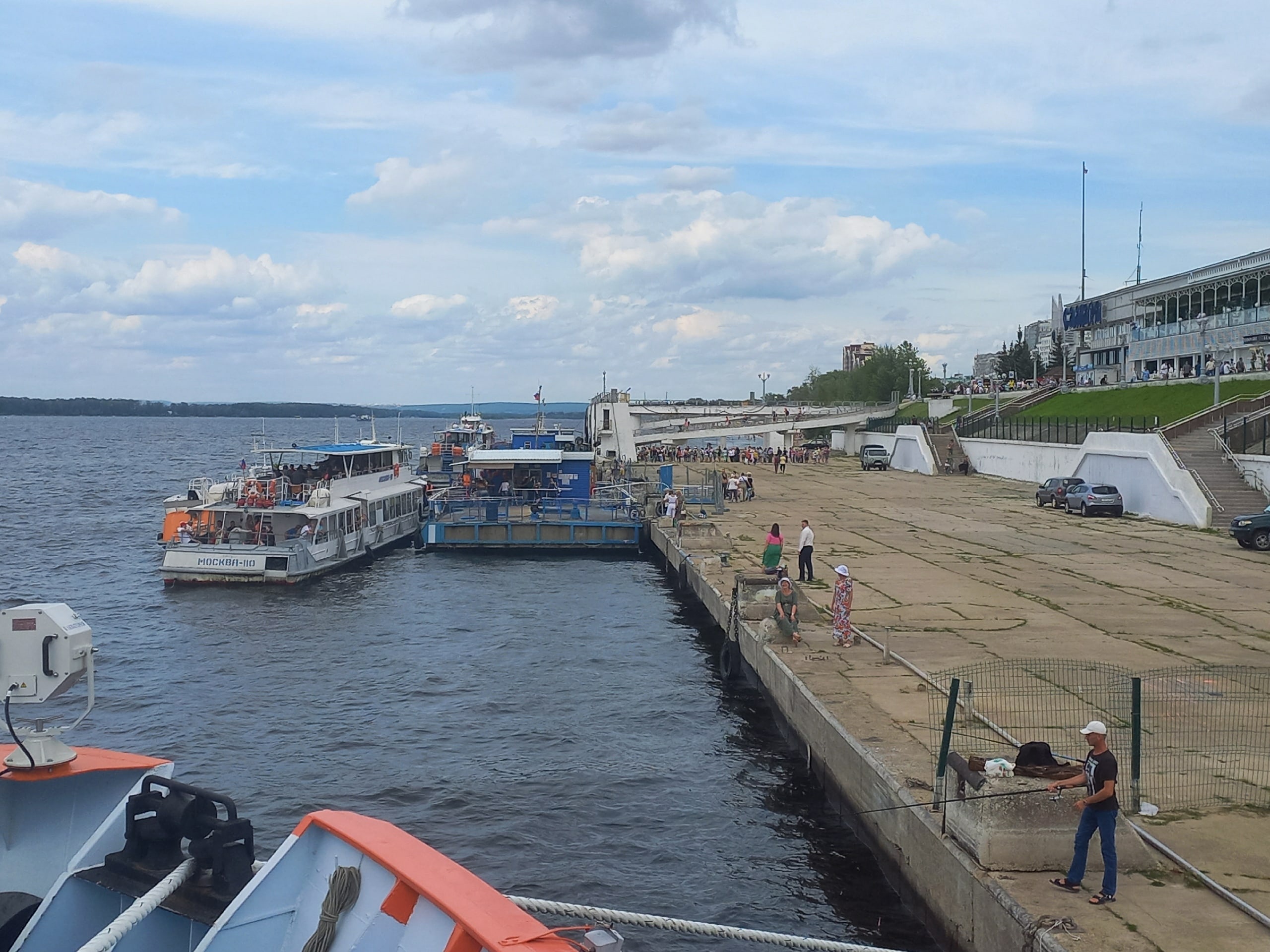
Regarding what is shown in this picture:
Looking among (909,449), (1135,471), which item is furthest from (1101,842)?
(909,449)

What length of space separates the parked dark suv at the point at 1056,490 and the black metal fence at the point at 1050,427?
306cm

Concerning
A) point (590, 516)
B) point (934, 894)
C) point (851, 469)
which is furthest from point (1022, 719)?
point (851, 469)

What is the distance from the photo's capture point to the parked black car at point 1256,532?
32250 mm

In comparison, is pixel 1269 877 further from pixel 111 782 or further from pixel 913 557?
pixel 913 557

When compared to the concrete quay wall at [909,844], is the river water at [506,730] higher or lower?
lower

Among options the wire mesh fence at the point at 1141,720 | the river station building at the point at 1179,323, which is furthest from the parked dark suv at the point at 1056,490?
the wire mesh fence at the point at 1141,720

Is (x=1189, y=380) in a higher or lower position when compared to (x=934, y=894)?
higher

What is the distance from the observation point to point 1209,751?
1279 centimetres

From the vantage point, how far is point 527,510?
141ft

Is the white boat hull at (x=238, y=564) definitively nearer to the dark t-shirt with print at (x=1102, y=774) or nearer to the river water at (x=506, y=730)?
the river water at (x=506, y=730)

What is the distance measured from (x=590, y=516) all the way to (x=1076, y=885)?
1333 inches

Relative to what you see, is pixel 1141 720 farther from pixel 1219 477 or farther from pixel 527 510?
pixel 527 510

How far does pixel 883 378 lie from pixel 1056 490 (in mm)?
80293

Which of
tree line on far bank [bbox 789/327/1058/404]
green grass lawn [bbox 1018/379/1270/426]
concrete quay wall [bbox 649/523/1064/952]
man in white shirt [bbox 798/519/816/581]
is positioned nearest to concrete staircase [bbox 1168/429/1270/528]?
green grass lawn [bbox 1018/379/1270/426]
